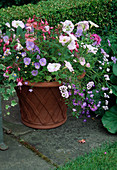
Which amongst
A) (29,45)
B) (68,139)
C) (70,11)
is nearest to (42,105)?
(68,139)

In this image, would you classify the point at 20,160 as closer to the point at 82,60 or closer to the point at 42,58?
the point at 42,58

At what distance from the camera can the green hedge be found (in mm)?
3524

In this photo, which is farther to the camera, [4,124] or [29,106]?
[4,124]

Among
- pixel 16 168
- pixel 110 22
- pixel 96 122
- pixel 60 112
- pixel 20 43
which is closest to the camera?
pixel 16 168

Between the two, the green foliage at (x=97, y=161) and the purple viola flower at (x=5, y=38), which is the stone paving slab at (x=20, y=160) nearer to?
the green foliage at (x=97, y=161)

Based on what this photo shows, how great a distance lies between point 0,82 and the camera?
251cm

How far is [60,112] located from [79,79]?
0.44 meters

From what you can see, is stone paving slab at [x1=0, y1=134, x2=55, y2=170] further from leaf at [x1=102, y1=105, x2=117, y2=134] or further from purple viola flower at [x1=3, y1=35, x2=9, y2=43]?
purple viola flower at [x1=3, y1=35, x2=9, y2=43]

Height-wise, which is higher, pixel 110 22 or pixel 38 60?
pixel 110 22

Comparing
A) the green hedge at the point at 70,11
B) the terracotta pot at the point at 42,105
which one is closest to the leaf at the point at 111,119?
the terracotta pot at the point at 42,105

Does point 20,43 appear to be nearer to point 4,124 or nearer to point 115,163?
point 4,124

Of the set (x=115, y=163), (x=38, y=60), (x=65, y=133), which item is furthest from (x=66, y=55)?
(x=115, y=163)

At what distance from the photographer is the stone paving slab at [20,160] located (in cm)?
216

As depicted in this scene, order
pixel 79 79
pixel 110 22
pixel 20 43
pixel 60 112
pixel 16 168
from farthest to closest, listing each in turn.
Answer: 1. pixel 110 22
2. pixel 60 112
3. pixel 79 79
4. pixel 20 43
5. pixel 16 168
